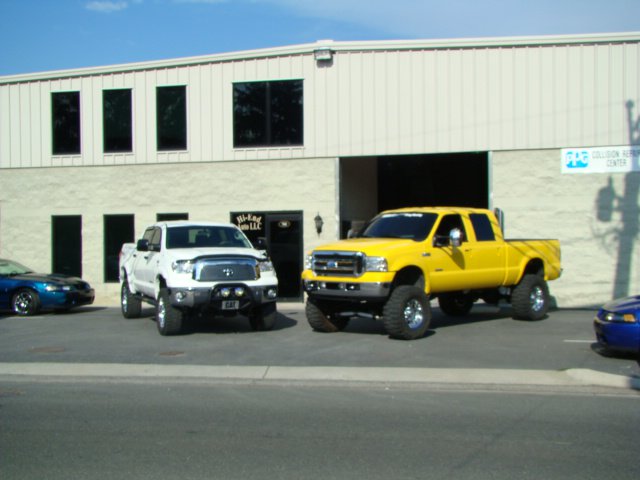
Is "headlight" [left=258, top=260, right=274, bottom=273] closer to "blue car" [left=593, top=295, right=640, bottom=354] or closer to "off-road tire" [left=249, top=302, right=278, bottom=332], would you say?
"off-road tire" [left=249, top=302, right=278, bottom=332]

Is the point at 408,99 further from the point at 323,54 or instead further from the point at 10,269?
the point at 10,269

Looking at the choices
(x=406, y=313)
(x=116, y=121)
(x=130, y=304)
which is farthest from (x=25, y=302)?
(x=406, y=313)

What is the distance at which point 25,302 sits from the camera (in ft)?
58.6

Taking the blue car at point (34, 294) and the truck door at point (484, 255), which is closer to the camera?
the truck door at point (484, 255)

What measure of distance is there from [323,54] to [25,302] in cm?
1033

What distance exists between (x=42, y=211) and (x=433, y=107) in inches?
485

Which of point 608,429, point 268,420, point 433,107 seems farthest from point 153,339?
point 433,107

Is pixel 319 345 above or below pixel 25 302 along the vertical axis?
below

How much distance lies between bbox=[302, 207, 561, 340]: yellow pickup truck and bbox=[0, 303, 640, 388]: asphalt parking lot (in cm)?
49

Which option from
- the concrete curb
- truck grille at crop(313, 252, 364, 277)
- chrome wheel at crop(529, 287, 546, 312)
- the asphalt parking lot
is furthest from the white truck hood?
chrome wheel at crop(529, 287, 546, 312)

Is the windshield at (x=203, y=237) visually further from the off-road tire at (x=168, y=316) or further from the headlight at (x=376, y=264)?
the headlight at (x=376, y=264)

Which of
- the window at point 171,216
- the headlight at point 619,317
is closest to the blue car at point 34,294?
the window at point 171,216

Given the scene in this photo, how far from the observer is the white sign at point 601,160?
18.8 meters

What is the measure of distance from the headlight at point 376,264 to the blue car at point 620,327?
3.56 metres
